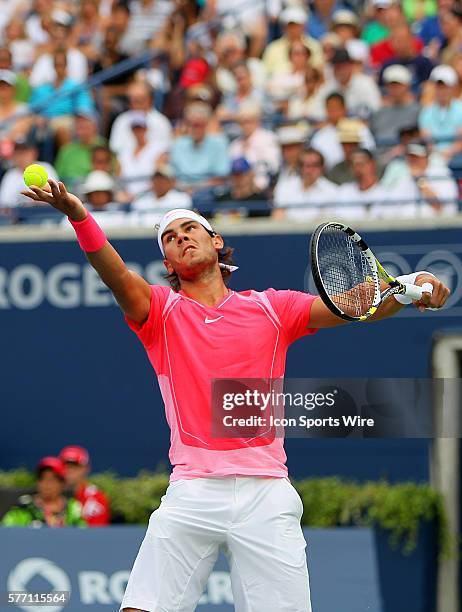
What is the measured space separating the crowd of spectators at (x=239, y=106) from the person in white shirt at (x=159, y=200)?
0.01m

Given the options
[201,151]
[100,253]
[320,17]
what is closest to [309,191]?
[201,151]

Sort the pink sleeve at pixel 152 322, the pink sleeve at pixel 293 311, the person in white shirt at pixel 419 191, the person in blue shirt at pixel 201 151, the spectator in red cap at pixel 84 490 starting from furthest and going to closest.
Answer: the person in blue shirt at pixel 201 151 < the person in white shirt at pixel 419 191 < the spectator in red cap at pixel 84 490 < the pink sleeve at pixel 293 311 < the pink sleeve at pixel 152 322

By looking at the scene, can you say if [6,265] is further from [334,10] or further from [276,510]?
[276,510]

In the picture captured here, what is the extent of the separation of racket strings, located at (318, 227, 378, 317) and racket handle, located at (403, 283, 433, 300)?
240mm

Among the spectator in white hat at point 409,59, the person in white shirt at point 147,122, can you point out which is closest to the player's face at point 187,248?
the spectator in white hat at point 409,59

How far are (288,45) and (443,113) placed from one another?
1.91m

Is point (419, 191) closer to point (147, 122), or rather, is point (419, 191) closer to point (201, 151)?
point (201, 151)

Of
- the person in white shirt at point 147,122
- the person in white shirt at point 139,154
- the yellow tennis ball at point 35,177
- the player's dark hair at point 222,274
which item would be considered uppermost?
the person in white shirt at point 147,122

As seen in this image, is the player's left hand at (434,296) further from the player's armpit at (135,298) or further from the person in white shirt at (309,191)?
the person in white shirt at (309,191)

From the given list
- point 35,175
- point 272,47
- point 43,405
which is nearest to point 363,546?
point 43,405

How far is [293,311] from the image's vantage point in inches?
231

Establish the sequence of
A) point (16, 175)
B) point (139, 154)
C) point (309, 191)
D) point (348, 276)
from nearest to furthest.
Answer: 1. point (348, 276)
2. point (309, 191)
3. point (139, 154)
4. point (16, 175)

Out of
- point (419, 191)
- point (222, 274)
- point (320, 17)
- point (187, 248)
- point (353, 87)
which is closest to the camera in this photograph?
point (187, 248)

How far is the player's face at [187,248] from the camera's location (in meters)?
5.80
